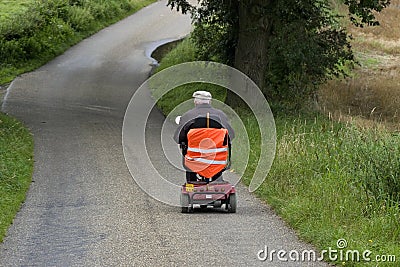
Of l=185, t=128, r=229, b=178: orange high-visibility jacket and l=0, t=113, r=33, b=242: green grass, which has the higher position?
l=185, t=128, r=229, b=178: orange high-visibility jacket

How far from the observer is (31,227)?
412 inches

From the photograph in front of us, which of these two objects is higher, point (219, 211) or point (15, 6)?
point (219, 211)

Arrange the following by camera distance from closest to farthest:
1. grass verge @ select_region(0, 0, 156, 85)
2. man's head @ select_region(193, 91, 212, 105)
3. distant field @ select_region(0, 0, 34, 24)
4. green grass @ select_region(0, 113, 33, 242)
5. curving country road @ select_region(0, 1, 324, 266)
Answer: curving country road @ select_region(0, 1, 324, 266) < man's head @ select_region(193, 91, 212, 105) < green grass @ select_region(0, 113, 33, 242) < grass verge @ select_region(0, 0, 156, 85) < distant field @ select_region(0, 0, 34, 24)

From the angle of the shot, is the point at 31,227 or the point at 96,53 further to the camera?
the point at 96,53

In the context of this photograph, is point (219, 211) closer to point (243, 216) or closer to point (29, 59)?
point (243, 216)

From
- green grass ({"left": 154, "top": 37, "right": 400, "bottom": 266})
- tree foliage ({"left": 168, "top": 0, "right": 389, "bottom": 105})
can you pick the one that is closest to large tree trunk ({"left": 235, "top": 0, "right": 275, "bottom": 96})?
tree foliage ({"left": 168, "top": 0, "right": 389, "bottom": 105})

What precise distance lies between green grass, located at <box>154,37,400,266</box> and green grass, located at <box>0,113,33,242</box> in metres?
3.81

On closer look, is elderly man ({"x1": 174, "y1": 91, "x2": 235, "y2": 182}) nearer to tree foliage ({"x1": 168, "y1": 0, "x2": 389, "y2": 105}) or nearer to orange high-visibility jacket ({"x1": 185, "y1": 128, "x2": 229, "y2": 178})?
orange high-visibility jacket ({"x1": 185, "y1": 128, "x2": 229, "y2": 178})

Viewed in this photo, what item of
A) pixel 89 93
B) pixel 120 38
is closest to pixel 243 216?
pixel 89 93

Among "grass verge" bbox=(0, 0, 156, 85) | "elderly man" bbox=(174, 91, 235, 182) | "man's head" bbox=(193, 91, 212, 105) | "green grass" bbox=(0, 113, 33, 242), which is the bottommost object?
"grass verge" bbox=(0, 0, 156, 85)

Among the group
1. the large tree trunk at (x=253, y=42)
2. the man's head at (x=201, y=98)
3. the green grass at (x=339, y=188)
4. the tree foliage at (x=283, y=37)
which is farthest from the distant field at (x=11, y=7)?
the man's head at (x=201, y=98)

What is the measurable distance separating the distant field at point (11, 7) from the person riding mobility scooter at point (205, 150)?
27268mm

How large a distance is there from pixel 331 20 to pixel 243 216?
13.9m

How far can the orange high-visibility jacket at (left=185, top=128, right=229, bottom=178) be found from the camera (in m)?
10.4
